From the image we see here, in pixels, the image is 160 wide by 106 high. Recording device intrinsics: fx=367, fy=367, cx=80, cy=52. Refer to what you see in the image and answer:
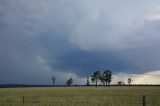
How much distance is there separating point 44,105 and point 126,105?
268 inches

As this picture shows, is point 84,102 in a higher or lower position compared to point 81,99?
higher

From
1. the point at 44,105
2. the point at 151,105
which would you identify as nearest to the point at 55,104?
the point at 44,105

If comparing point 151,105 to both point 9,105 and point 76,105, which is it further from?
point 9,105

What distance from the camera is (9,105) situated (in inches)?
1188

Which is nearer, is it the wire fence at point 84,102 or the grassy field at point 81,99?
the wire fence at point 84,102

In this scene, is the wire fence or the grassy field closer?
the wire fence

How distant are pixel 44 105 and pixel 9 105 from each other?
113 inches

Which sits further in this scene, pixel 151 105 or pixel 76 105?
pixel 151 105

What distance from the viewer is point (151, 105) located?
102 feet

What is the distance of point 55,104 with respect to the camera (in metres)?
31.0

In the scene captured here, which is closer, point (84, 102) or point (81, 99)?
point (84, 102)

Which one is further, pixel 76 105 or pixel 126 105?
pixel 126 105

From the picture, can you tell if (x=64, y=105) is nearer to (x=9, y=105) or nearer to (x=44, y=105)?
(x=44, y=105)

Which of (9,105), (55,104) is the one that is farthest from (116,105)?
(9,105)
